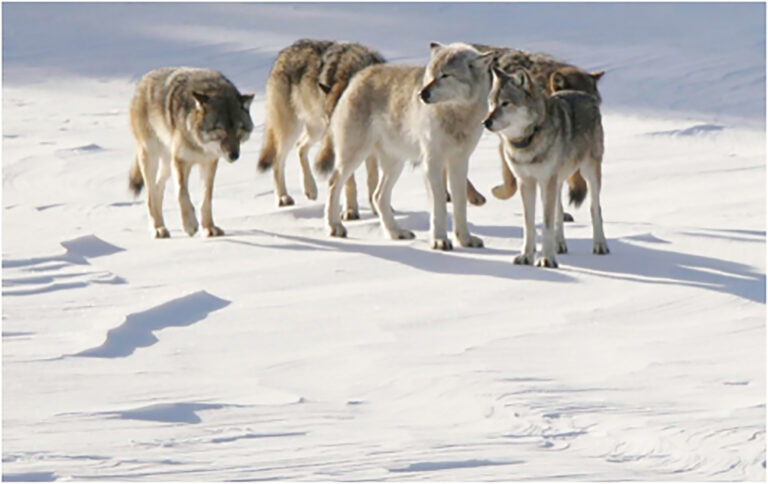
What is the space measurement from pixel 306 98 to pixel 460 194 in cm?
208

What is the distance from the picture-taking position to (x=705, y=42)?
63.8ft

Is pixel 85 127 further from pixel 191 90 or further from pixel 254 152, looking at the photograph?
pixel 191 90

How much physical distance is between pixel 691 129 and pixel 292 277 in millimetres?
6820

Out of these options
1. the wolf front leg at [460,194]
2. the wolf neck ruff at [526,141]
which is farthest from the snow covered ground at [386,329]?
the wolf neck ruff at [526,141]

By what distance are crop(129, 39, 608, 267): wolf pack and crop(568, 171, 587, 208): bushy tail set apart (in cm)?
1

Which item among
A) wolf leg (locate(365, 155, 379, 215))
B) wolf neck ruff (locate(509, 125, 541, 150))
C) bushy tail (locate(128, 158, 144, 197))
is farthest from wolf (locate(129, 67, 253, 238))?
wolf neck ruff (locate(509, 125, 541, 150))

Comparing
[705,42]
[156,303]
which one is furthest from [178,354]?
[705,42]

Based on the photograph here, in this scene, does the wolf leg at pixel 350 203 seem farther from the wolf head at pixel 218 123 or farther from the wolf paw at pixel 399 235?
the wolf head at pixel 218 123

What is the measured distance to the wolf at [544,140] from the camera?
8719 millimetres

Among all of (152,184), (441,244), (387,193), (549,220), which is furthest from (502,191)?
(152,184)

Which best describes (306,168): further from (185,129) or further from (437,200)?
(437,200)

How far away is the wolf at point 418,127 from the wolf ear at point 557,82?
88 centimetres

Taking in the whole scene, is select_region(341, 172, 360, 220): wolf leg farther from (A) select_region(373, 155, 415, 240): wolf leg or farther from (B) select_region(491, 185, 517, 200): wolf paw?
(B) select_region(491, 185, 517, 200): wolf paw

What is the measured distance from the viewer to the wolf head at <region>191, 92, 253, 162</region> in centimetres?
1004
